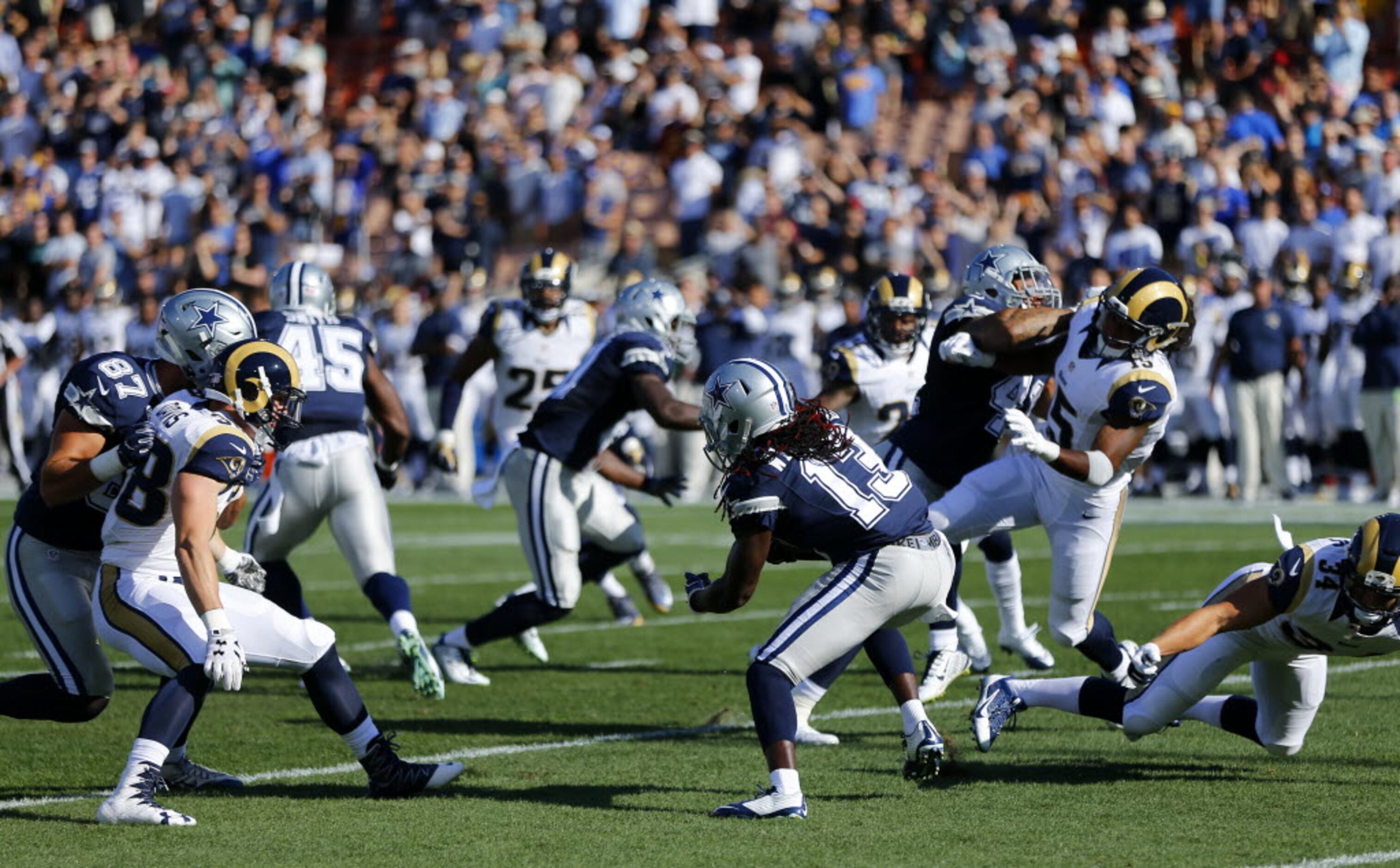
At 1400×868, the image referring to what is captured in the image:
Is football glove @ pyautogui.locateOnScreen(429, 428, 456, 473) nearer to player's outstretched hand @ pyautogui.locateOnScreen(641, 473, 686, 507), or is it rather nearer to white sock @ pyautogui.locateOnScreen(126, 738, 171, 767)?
player's outstretched hand @ pyautogui.locateOnScreen(641, 473, 686, 507)

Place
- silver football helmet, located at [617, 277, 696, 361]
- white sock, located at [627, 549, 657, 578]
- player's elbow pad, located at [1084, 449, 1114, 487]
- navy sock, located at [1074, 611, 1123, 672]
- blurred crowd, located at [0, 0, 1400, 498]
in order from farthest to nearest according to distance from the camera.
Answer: blurred crowd, located at [0, 0, 1400, 498]
white sock, located at [627, 549, 657, 578]
silver football helmet, located at [617, 277, 696, 361]
navy sock, located at [1074, 611, 1123, 672]
player's elbow pad, located at [1084, 449, 1114, 487]

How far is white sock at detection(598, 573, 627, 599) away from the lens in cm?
943

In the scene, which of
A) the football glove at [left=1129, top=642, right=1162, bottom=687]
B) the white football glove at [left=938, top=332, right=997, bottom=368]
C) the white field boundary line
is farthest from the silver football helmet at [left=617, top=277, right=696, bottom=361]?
the football glove at [left=1129, top=642, right=1162, bottom=687]

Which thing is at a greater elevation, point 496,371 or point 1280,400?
point 496,371

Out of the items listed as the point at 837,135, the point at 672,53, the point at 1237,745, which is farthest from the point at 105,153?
the point at 1237,745

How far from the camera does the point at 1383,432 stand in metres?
14.9

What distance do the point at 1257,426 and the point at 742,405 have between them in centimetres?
1101

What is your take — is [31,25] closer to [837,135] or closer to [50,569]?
[837,135]

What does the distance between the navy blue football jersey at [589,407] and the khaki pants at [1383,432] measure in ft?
28.8

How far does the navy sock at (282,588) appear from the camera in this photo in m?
7.57

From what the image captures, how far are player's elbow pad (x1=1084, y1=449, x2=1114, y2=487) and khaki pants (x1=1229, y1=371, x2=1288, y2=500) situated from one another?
9.49 m

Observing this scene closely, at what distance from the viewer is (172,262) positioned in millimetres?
21734

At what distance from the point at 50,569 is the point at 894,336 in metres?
3.60

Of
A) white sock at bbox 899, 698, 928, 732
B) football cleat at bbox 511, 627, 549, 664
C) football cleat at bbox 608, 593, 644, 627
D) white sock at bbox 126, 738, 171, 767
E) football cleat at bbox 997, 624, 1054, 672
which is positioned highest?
white sock at bbox 899, 698, 928, 732
